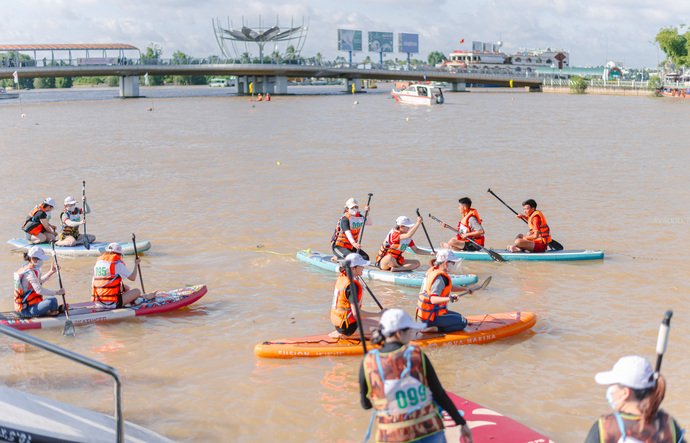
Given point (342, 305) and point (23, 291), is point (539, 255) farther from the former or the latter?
point (23, 291)

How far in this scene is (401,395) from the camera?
14.0 ft

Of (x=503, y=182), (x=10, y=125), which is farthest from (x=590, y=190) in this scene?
(x=10, y=125)

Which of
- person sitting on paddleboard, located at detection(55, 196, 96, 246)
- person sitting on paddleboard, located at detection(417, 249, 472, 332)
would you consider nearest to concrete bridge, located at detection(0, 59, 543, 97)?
person sitting on paddleboard, located at detection(55, 196, 96, 246)

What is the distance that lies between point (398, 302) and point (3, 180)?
64.1 ft

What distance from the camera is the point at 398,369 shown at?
4246mm

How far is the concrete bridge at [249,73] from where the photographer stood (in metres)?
78.8

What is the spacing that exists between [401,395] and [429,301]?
4451 mm

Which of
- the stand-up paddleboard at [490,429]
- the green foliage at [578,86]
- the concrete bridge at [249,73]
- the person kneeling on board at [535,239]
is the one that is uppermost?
the concrete bridge at [249,73]

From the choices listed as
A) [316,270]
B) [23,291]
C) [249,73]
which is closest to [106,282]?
[23,291]

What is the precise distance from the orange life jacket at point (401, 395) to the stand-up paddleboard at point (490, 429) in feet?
6.10

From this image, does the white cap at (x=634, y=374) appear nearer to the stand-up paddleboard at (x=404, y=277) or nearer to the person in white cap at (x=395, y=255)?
the stand-up paddleboard at (x=404, y=277)

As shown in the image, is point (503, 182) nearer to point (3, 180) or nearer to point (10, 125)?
point (3, 180)

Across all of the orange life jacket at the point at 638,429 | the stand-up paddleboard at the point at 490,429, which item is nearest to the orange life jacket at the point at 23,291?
the stand-up paddleboard at the point at 490,429

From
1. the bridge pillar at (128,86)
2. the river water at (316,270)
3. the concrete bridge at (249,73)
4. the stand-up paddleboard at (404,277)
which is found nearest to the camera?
the river water at (316,270)
